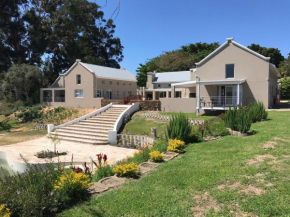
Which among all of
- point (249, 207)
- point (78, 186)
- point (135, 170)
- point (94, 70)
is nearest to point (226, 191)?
point (249, 207)

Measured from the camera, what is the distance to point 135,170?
19.9ft

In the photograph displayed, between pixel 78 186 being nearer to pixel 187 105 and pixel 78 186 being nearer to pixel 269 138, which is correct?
pixel 269 138

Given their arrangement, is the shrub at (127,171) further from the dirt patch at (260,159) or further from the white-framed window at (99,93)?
the white-framed window at (99,93)

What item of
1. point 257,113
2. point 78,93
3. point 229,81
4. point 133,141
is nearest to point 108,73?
point 78,93

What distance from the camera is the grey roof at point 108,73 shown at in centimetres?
3347

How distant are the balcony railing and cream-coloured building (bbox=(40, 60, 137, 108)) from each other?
44.1 ft

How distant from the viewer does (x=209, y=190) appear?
187 inches

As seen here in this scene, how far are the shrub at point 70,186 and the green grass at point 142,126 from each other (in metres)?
11.9

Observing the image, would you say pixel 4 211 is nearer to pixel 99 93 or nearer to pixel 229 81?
pixel 229 81

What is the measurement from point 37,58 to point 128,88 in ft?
74.2

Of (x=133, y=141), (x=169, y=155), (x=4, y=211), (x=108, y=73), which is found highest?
(x=108, y=73)

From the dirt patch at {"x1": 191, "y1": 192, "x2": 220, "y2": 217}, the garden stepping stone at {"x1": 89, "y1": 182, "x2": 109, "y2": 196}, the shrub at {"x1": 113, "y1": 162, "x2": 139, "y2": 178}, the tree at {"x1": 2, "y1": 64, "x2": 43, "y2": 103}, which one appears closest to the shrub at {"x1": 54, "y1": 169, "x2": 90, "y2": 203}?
the garden stepping stone at {"x1": 89, "y1": 182, "x2": 109, "y2": 196}

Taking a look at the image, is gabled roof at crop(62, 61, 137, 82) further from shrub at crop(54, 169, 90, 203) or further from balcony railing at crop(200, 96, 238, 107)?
shrub at crop(54, 169, 90, 203)

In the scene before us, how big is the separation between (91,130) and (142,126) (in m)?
4.33
